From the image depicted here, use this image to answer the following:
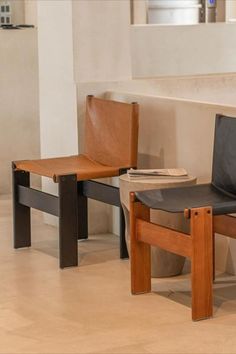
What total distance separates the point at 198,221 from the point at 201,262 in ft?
0.57

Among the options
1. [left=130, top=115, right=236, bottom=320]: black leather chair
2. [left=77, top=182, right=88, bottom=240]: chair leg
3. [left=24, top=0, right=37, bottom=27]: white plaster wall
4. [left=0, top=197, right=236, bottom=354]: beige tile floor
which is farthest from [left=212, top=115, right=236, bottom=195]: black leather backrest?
[left=24, top=0, right=37, bottom=27]: white plaster wall

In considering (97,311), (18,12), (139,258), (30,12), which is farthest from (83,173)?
(18,12)

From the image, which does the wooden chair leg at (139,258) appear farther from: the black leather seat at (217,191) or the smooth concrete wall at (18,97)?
the smooth concrete wall at (18,97)

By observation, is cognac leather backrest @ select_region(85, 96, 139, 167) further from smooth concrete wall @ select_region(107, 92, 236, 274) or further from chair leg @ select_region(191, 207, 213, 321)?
chair leg @ select_region(191, 207, 213, 321)

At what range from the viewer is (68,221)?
14.9 feet

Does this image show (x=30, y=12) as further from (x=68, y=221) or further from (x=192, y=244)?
(x=192, y=244)

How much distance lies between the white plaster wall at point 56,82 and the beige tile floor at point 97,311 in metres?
0.75

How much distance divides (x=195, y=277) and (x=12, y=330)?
0.77m

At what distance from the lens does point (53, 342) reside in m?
3.48

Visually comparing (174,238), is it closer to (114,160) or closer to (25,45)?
(114,160)

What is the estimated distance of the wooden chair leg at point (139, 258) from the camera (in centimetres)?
402

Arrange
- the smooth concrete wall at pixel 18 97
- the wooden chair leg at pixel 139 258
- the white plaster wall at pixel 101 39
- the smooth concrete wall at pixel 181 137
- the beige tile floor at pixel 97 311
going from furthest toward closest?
the smooth concrete wall at pixel 18 97 → the white plaster wall at pixel 101 39 → the smooth concrete wall at pixel 181 137 → the wooden chair leg at pixel 139 258 → the beige tile floor at pixel 97 311

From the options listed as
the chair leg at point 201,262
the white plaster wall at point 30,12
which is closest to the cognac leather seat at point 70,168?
the chair leg at point 201,262

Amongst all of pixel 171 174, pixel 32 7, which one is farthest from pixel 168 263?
pixel 32 7
